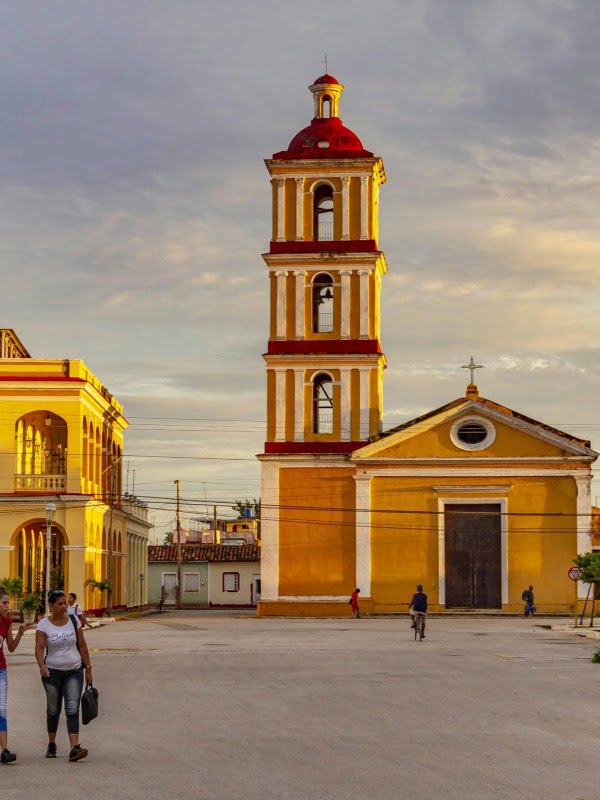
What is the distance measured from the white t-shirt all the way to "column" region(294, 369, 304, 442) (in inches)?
1605

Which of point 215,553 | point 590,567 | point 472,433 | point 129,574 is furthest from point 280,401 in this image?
point 215,553

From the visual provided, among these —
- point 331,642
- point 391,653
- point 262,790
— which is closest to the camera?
point 262,790

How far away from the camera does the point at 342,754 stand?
1352 cm

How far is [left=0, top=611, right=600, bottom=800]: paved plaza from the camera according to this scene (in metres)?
11.7

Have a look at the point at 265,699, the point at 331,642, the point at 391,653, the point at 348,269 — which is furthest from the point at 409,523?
the point at 265,699

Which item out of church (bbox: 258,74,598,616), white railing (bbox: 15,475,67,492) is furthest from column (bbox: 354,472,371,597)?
white railing (bbox: 15,475,67,492)

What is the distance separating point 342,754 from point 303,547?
40.6 meters

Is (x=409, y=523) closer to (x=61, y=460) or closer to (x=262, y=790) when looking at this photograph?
(x=61, y=460)

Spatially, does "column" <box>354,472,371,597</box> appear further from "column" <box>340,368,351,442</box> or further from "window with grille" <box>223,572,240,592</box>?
"window with grille" <box>223,572,240,592</box>

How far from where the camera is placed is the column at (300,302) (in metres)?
55.2

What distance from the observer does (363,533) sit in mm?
53719

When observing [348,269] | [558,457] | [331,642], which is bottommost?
[331,642]

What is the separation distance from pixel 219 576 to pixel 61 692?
71.8m

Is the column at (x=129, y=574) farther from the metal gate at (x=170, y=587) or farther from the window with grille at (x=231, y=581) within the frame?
the metal gate at (x=170, y=587)
